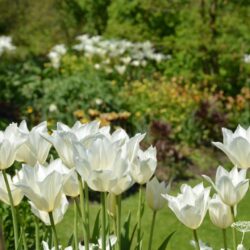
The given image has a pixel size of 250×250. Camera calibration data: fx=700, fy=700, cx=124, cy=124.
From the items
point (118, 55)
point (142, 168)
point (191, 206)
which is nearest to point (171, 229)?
point (142, 168)

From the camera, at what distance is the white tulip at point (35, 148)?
84.5 inches

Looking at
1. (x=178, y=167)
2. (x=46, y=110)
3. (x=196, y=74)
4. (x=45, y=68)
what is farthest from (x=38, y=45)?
(x=178, y=167)

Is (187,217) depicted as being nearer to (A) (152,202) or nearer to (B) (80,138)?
(A) (152,202)

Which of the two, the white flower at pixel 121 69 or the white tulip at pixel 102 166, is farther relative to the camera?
the white flower at pixel 121 69

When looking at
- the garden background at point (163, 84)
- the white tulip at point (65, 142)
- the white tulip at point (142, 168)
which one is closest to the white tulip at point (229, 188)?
the white tulip at point (142, 168)

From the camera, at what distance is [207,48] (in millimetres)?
9961

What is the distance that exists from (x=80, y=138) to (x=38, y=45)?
45.0 feet

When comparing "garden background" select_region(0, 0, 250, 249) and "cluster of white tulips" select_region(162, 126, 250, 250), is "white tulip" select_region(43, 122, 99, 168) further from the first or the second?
"garden background" select_region(0, 0, 250, 249)

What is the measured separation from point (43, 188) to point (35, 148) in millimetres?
288

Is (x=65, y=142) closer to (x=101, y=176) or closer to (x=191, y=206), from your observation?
(x=101, y=176)

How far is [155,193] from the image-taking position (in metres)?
2.21

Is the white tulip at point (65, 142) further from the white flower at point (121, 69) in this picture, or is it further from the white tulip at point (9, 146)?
the white flower at point (121, 69)

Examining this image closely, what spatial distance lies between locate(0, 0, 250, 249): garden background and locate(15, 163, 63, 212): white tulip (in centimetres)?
404

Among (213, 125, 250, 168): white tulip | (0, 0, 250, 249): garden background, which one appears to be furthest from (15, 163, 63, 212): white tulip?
(0, 0, 250, 249): garden background
